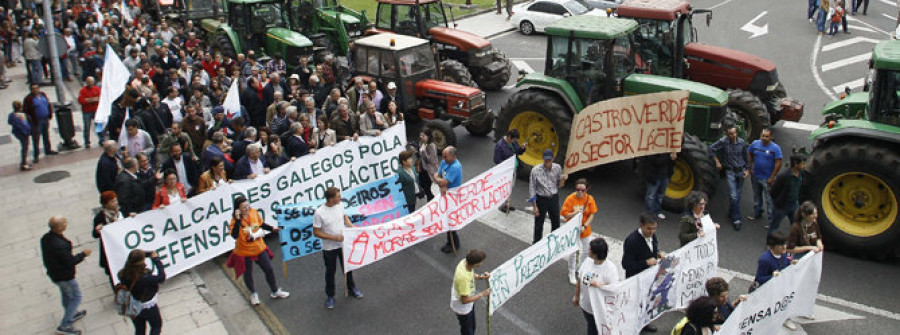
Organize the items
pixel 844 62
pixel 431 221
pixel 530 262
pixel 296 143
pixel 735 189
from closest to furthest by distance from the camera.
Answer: pixel 530 262, pixel 431 221, pixel 735 189, pixel 296 143, pixel 844 62

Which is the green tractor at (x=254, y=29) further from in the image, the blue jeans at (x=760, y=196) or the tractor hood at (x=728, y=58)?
the blue jeans at (x=760, y=196)

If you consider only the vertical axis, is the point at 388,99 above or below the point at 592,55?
below

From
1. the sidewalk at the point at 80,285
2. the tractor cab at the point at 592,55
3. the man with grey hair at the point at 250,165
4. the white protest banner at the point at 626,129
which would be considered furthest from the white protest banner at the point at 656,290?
the man with grey hair at the point at 250,165

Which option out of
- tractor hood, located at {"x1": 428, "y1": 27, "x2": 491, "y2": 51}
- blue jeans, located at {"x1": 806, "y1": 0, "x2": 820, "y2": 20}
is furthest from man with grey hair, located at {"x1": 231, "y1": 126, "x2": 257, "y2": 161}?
blue jeans, located at {"x1": 806, "y1": 0, "x2": 820, "y2": 20}

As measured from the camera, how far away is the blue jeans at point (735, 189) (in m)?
10.8

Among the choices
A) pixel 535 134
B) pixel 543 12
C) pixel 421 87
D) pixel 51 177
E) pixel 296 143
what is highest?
A: pixel 543 12

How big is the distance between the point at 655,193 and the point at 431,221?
12.3 feet

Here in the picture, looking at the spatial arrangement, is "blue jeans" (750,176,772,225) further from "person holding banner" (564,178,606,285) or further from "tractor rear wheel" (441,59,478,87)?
"tractor rear wheel" (441,59,478,87)

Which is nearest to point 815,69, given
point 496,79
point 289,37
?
point 496,79

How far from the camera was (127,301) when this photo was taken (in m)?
7.45

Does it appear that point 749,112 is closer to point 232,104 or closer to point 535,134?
point 535,134

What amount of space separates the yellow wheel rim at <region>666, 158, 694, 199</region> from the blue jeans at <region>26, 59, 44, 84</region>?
55.7 feet

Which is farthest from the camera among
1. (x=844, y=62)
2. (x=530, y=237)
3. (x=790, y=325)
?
(x=844, y=62)

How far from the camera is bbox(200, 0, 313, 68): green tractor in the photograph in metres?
18.9
